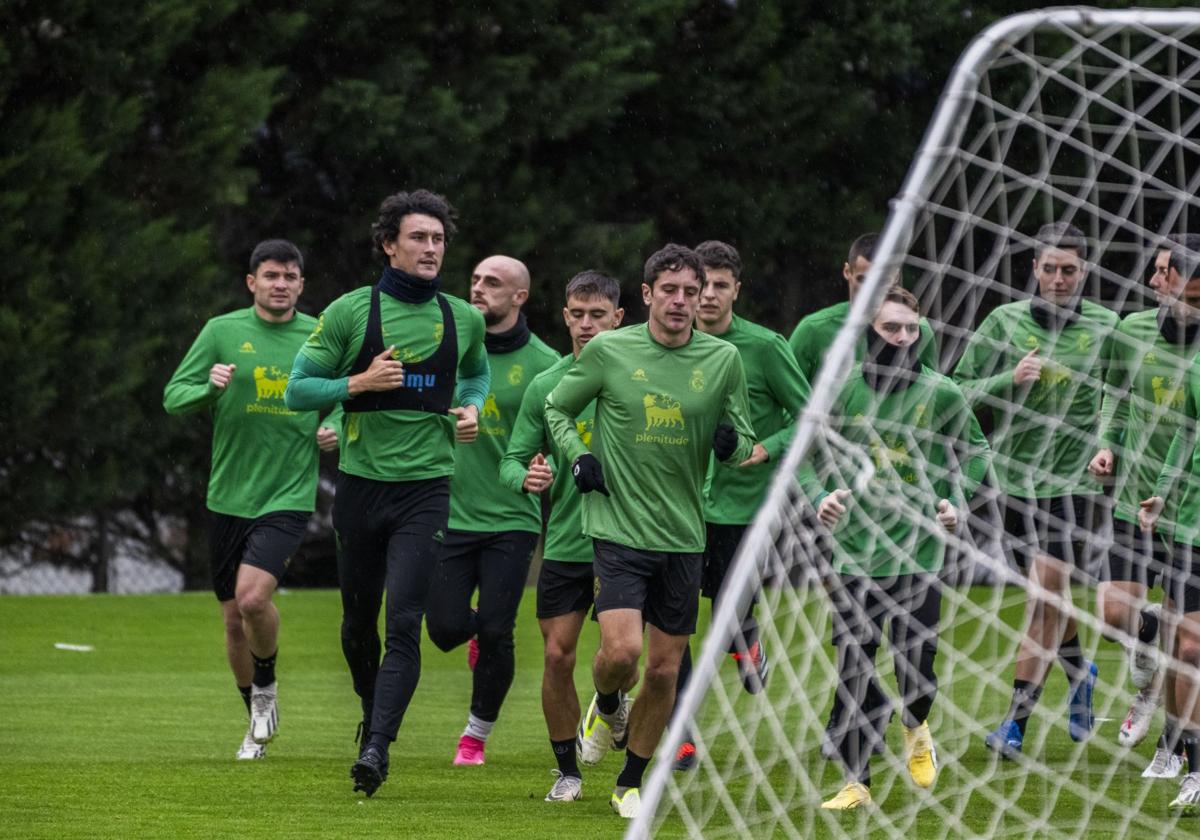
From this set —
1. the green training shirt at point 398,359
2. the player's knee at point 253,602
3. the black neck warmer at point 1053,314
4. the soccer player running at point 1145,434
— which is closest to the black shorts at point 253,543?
the player's knee at point 253,602

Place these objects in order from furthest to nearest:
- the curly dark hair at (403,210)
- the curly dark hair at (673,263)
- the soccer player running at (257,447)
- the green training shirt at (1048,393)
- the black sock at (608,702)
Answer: the soccer player running at (257,447) < the green training shirt at (1048,393) < the black sock at (608,702) < the curly dark hair at (403,210) < the curly dark hair at (673,263)

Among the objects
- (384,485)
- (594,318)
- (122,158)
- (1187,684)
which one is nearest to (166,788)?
(384,485)

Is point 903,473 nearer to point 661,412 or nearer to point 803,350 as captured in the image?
point 661,412

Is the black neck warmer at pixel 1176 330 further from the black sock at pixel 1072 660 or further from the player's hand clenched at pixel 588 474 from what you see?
the player's hand clenched at pixel 588 474

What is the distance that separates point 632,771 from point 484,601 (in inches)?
60.4

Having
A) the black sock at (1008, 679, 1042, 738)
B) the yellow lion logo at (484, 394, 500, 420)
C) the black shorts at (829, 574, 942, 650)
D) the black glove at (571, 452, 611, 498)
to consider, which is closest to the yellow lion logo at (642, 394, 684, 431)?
the black glove at (571, 452, 611, 498)

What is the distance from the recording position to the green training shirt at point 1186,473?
7.41 metres

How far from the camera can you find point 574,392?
23.9ft

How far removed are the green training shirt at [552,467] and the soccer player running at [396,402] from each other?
20 centimetres

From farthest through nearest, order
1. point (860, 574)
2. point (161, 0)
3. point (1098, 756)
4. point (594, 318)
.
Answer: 1. point (161, 0)
2. point (1098, 756)
3. point (594, 318)
4. point (860, 574)

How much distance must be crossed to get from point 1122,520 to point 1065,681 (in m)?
3.43

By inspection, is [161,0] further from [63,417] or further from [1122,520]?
[1122,520]

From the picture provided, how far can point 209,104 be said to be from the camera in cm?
1736

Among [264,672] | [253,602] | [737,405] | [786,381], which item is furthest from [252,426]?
[737,405]
